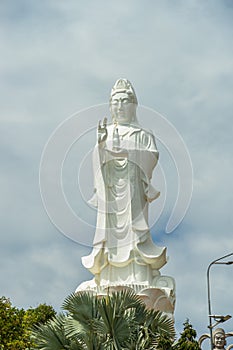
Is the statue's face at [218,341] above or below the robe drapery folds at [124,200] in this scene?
below

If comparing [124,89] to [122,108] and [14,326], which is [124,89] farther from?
[14,326]

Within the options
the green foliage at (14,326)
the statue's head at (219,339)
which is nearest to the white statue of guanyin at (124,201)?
the green foliage at (14,326)

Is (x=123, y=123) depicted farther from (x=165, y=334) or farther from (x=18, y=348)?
(x=165, y=334)

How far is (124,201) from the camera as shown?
82.5 feet

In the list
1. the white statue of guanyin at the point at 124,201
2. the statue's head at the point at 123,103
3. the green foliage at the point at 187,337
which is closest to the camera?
the green foliage at the point at 187,337

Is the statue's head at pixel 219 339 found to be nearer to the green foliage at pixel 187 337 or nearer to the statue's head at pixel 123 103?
the green foliage at pixel 187 337

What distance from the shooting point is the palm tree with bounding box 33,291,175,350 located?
16.5 m

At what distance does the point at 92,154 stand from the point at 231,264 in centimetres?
912

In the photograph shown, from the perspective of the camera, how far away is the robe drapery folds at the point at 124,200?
2444 centimetres

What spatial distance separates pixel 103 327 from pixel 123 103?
403 inches

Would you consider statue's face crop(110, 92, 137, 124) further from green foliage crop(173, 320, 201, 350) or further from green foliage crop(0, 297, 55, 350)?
green foliage crop(173, 320, 201, 350)

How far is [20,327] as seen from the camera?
78.0 feet

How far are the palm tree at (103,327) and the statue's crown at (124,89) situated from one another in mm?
9390

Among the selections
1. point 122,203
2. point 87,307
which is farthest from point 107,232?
point 87,307
